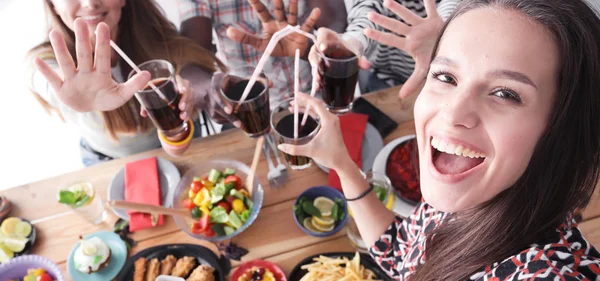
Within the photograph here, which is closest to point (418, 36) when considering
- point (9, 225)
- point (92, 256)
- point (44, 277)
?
point (92, 256)

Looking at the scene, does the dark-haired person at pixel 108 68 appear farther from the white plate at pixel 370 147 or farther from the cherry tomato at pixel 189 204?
the white plate at pixel 370 147

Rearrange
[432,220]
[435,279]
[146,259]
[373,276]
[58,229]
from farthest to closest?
[58,229], [146,259], [373,276], [432,220], [435,279]

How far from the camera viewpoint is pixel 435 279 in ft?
3.67

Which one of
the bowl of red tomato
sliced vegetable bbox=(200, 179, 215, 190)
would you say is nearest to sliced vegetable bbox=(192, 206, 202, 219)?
the bowl of red tomato

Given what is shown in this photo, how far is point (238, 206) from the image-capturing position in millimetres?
1563

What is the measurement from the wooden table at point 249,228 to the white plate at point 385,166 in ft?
0.30

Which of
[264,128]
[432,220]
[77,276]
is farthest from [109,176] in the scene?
[432,220]

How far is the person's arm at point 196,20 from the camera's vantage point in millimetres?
2199

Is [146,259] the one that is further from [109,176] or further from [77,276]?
[109,176]

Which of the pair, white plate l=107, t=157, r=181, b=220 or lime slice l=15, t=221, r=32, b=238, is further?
white plate l=107, t=157, r=181, b=220

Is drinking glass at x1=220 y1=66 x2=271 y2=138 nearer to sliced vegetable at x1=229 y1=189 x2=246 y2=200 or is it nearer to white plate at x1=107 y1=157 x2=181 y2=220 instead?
sliced vegetable at x1=229 y1=189 x2=246 y2=200

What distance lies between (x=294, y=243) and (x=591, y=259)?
913mm

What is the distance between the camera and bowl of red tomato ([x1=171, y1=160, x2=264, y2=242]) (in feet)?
5.02

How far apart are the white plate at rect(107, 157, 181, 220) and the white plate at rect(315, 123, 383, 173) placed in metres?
0.61
